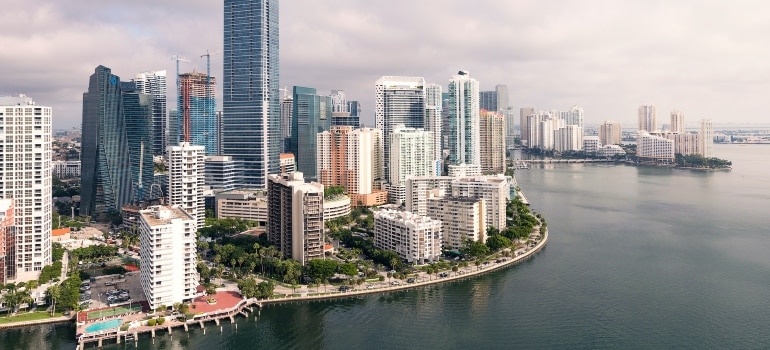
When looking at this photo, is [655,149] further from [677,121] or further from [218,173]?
[218,173]

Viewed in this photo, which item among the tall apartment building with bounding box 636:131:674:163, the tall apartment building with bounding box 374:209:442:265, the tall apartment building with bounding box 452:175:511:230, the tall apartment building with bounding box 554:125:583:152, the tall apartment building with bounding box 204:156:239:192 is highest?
the tall apartment building with bounding box 554:125:583:152

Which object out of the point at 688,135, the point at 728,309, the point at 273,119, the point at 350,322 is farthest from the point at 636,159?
the point at 350,322

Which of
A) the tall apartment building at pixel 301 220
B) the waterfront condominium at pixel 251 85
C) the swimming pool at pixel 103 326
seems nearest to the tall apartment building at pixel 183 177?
the tall apartment building at pixel 301 220

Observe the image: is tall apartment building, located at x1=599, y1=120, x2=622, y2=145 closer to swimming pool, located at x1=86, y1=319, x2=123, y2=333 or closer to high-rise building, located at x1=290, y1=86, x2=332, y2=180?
high-rise building, located at x1=290, y1=86, x2=332, y2=180

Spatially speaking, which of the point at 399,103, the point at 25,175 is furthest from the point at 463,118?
the point at 25,175

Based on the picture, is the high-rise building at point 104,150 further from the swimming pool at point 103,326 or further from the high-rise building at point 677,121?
the high-rise building at point 677,121

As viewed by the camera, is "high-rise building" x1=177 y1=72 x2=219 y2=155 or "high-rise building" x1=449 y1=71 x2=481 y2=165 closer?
"high-rise building" x1=177 y1=72 x2=219 y2=155

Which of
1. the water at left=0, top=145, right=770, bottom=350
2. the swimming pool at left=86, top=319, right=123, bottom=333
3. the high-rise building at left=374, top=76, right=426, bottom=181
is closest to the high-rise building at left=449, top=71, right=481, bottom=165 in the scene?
the high-rise building at left=374, top=76, right=426, bottom=181

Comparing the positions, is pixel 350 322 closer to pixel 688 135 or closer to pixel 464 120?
pixel 464 120
